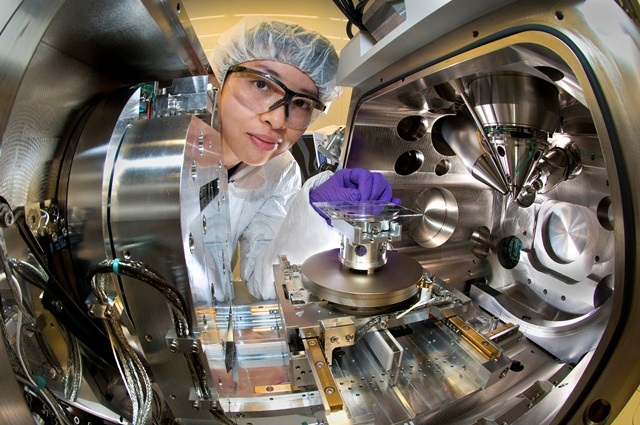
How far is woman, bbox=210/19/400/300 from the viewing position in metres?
1.06

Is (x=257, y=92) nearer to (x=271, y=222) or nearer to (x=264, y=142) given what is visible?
(x=264, y=142)

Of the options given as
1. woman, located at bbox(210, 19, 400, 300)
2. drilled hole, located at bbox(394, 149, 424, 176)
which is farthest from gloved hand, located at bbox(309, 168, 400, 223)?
drilled hole, located at bbox(394, 149, 424, 176)

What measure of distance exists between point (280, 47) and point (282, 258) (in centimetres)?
71

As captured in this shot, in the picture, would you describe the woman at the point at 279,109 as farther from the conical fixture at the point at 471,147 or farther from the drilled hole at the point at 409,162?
the conical fixture at the point at 471,147

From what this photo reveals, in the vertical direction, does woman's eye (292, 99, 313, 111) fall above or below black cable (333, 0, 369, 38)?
below

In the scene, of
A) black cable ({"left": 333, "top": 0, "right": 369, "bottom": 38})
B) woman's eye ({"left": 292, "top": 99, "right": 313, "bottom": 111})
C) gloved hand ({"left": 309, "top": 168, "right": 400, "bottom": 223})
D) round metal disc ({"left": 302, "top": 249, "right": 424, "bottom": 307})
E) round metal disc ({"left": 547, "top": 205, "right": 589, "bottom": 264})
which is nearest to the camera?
round metal disc ({"left": 302, "top": 249, "right": 424, "bottom": 307})

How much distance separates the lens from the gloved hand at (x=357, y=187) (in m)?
1.04

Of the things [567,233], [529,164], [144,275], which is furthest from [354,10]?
[567,233]

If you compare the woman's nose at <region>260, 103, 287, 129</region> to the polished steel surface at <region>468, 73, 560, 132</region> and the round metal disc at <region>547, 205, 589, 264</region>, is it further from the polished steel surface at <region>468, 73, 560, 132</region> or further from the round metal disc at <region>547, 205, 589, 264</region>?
the round metal disc at <region>547, 205, 589, 264</region>

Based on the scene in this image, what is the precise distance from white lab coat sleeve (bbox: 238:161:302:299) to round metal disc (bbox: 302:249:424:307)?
2.30 feet

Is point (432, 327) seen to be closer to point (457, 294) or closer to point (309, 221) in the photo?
point (457, 294)

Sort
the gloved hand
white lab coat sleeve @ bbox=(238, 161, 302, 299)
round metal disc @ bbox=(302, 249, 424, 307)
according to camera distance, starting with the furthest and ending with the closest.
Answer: white lab coat sleeve @ bbox=(238, 161, 302, 299) → the gloved hand → round metal disc @ bbox=(302, 249, 424, 307)

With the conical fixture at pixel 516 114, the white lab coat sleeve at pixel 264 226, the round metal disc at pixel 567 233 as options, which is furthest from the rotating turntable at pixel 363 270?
the white lab coat sleeve at pixel 264 226

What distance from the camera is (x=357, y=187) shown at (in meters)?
1.08
